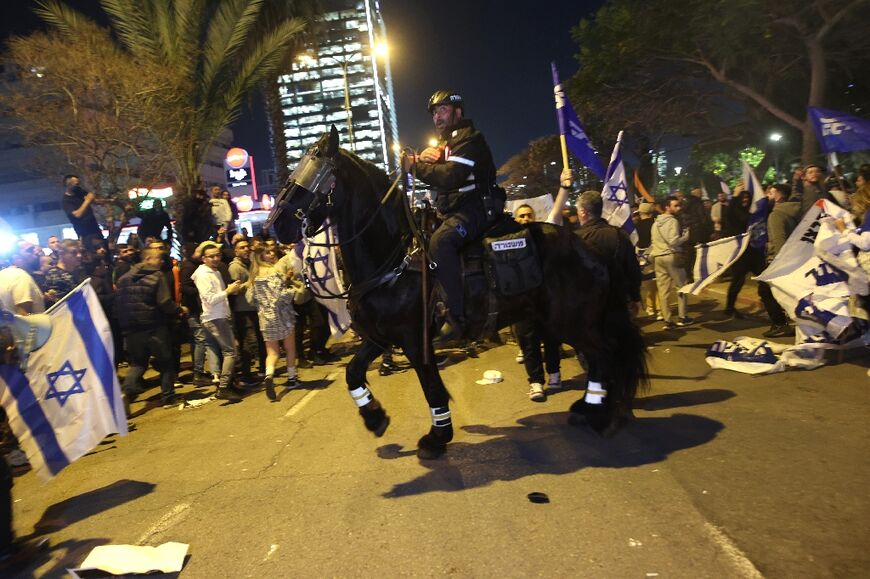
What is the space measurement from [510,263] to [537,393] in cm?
205

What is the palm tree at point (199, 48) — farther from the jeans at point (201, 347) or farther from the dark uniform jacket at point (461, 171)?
the dark uniform jacket at point (461, 171)

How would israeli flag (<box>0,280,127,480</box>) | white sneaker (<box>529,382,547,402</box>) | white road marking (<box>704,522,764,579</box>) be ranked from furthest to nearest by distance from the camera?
white sneaker (<box>529,382,547,402</box>) < israeli flag (<box>0,280,127,480</box>) < white road marking (<box>704,522,764,579</box>)

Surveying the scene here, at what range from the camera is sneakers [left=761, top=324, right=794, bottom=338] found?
778 cm

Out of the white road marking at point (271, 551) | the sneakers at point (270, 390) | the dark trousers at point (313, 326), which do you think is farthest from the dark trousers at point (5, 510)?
the dark trousers at point (313, 326)

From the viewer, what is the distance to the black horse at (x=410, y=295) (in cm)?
429

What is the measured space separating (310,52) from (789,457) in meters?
16.8

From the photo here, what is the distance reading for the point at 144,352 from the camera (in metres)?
7.72

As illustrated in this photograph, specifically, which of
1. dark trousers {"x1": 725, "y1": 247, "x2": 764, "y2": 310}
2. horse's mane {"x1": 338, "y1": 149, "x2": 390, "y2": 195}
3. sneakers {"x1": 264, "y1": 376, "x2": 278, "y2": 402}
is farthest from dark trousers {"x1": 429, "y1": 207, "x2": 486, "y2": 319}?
dark trousers {"x1": 725, "y1": 247, "x2": 764, "y2": 310}

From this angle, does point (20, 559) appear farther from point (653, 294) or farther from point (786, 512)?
point (653, 294)

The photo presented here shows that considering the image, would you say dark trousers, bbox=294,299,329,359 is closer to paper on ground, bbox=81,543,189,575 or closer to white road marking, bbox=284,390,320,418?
white road marking, bbox=284,390,320,418

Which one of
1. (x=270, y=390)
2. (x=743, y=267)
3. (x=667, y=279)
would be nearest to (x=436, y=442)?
(x=270, y=390)

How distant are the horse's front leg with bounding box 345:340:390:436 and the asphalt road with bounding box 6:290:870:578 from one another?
0.29 m

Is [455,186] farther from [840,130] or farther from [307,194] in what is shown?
[840,130]

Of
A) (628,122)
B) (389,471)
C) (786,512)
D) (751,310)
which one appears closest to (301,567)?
(389,471)
